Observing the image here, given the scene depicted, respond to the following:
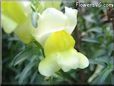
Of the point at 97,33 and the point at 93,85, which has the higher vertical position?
the point at 97,33

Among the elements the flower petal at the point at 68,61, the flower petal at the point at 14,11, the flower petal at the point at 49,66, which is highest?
the flower petal at the point at 14,11

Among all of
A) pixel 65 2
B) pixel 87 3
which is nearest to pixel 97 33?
pixel 65 2

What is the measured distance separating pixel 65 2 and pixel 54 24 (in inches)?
7.6

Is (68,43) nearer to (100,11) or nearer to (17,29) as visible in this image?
(17,29)

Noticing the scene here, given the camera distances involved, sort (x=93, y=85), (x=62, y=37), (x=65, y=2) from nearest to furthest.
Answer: (x=62, y=37), (x=65, y=2), (x=93, y=85)

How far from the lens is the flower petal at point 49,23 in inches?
28.9

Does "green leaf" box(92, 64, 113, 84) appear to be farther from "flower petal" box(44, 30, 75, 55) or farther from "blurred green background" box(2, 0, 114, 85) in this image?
"flower petal" box(44, 30, 75, 55)

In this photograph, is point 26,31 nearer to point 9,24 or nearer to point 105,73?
point 9,24

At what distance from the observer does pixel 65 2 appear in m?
0.92

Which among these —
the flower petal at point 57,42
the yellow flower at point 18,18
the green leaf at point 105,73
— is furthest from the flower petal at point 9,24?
the green leaf at point 105,73

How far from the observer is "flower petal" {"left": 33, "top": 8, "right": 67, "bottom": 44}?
2.40ft

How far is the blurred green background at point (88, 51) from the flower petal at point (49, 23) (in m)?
0.09

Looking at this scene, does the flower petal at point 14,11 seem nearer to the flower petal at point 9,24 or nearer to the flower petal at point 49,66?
the flower petal at point 9,24

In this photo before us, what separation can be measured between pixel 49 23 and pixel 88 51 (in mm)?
376
